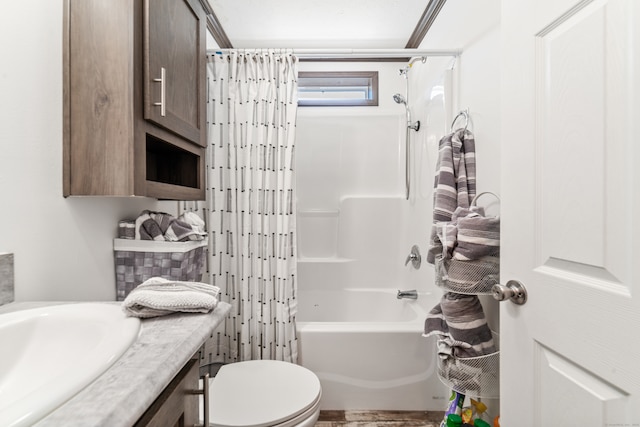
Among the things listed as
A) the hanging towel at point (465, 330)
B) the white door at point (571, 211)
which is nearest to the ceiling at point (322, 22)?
the white door at point (571, 211)

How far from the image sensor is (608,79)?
55cm

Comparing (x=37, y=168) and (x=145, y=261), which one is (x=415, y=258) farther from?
(x=37, y=168)

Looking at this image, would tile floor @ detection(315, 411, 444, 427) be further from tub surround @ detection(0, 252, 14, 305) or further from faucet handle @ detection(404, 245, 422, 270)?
tub surround @ detection(0, 252, 14, 305)

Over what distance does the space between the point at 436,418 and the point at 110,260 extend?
1.66 m

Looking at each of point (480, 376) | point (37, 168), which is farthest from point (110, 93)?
point (480, 376)

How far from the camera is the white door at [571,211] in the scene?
0.52 metres

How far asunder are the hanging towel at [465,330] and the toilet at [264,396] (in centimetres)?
52

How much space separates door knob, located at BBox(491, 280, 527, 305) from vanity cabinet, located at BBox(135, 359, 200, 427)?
74 cm

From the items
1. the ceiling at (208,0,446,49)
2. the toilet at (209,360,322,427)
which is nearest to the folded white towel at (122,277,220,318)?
the toilet at (209,360,322,427)

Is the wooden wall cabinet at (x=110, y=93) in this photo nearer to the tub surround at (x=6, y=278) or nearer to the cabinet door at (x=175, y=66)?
the cabinet door at (x=175, y=66)

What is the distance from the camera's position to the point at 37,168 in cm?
84

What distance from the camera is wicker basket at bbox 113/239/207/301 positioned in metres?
1.10

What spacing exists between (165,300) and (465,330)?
3.05 ft

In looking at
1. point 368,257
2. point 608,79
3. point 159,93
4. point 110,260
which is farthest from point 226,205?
point 608,79
